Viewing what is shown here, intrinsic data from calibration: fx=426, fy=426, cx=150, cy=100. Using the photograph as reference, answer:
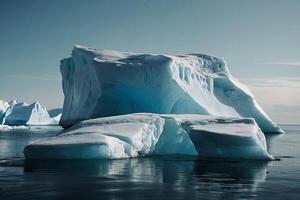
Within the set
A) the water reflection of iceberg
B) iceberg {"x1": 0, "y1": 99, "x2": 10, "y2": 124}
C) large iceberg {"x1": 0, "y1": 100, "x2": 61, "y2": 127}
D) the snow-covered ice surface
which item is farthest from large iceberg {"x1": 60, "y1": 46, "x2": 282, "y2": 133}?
iceberg {"x1": 0, "y1": 99, "x2": 10, "y2": 124}

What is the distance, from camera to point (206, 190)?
Answer: 1141 centimetres

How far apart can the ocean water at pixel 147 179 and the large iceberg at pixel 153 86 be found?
833 inches

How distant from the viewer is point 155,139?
21734mm

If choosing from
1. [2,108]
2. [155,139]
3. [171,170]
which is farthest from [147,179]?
[2,108]

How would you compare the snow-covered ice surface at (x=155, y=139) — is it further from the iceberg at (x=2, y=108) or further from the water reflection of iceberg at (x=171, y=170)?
the iceberg at (x=2, y=108)

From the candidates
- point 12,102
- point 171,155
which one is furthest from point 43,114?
point 171,155

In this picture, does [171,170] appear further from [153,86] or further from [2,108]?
[2,108]

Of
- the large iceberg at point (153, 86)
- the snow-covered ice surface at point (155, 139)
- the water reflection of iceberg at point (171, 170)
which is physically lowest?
the water reflection of iceberg at point (171, 170)

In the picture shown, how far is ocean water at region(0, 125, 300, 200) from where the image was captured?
10.6 m

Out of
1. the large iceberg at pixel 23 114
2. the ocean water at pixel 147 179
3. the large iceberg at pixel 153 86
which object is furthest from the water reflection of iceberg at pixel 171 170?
the large iceberg at pixel 23 114

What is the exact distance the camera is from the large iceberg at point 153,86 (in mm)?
40344

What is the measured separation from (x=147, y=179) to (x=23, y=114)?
292 feet

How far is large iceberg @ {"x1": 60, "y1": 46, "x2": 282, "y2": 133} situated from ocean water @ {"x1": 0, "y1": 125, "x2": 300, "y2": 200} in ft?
69.4

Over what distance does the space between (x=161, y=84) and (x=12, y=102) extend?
244 ft
